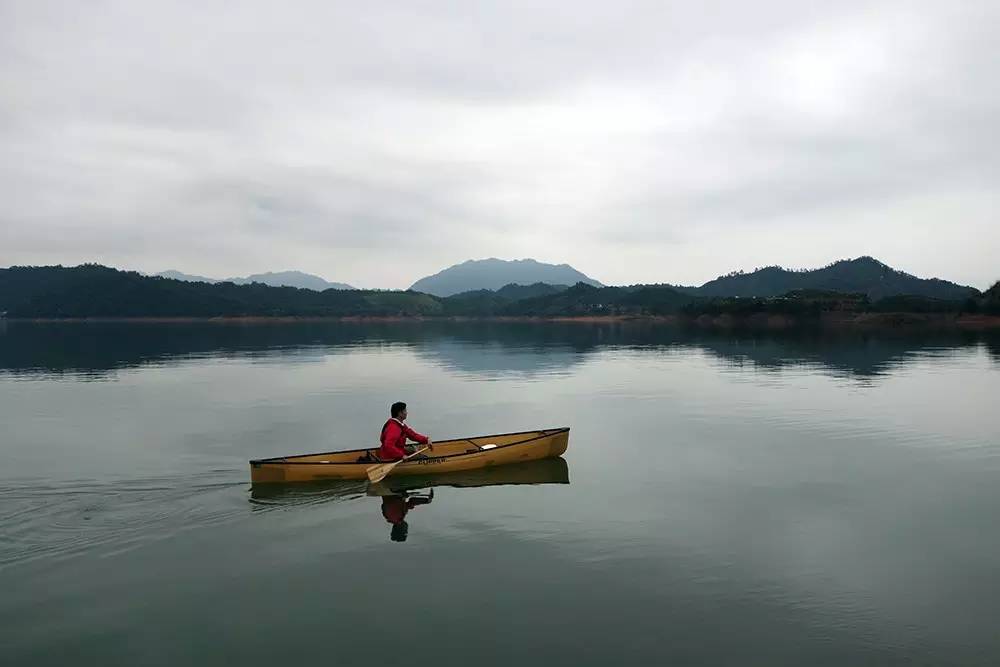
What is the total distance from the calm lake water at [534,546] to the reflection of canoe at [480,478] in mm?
190

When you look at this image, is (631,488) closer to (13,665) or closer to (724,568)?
(724,568)

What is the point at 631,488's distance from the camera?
19031 mm

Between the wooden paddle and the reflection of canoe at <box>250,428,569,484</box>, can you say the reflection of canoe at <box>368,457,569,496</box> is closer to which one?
the reflection of canoe at <box>250,428,569,484</box>

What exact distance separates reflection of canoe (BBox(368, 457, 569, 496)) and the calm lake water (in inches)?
7.5

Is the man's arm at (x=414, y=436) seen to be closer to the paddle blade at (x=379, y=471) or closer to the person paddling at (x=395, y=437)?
the person paddling at (x=395, y=437)

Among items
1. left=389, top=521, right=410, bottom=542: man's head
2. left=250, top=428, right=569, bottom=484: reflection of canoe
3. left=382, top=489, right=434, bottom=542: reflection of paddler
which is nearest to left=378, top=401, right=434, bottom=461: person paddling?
left=250, top=428, right=569, bottom=484: reflection of canoe

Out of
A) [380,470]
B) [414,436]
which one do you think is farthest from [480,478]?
[380,470]

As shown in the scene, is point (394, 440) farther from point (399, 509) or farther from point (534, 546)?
point (534, 546)

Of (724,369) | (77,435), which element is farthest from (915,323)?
(77,435)

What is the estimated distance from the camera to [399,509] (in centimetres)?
1744

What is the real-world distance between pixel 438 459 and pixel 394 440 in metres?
1.50

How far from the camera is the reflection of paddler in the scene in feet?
50.9

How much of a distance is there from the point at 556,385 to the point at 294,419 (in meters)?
18.9

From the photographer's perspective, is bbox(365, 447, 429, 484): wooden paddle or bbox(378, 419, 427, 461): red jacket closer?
bbox(365, 447, 429, 484): wooden paddle
